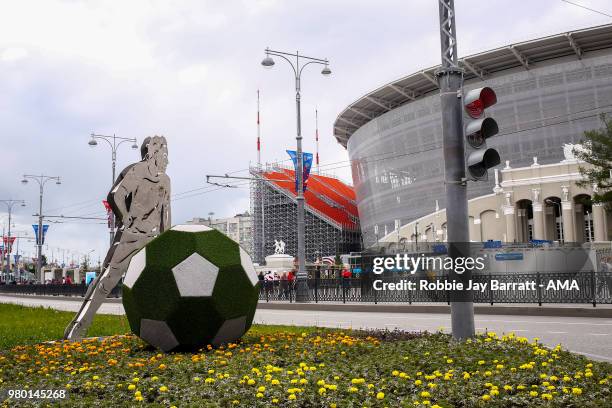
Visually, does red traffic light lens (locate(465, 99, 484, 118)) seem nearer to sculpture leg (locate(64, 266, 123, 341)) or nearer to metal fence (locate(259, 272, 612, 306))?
sculpture leg (locate(64, 266, 123, 341))

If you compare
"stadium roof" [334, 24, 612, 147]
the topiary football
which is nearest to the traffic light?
the topiary football

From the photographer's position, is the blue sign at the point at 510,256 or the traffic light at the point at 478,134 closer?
the traffic light at the point at 478,134

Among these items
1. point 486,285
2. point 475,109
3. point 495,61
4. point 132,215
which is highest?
point 495,61

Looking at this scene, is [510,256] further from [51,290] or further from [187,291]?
[51,290]

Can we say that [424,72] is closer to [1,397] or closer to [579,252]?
[579,252]

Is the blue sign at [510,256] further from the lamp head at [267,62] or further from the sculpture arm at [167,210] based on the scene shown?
the sculpture arm at [167,210]

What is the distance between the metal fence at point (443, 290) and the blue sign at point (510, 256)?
3.97 metres

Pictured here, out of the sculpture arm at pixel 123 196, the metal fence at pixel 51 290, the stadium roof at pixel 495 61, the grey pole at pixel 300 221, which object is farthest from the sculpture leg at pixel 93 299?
the stadium roof at pixel 495 61

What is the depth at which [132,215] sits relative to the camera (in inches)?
436

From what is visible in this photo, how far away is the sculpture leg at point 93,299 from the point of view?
10.7 metres

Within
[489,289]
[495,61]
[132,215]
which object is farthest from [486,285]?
[495,61]

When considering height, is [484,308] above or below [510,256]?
below

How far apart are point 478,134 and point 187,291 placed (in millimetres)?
4132

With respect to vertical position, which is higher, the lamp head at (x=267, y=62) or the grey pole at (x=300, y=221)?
the lamp head at (x=267, y=62)
